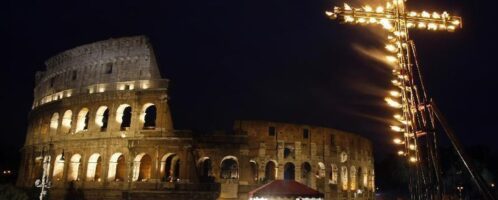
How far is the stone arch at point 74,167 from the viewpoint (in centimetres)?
3150

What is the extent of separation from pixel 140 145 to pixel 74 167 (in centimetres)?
677

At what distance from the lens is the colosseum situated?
28.5 meters

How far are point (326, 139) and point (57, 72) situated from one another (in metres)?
23.9

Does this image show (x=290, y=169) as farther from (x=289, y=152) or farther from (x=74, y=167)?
(x=74, y=167)

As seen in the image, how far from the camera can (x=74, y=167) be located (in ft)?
105

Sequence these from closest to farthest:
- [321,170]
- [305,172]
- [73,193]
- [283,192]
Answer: [283,192], [73,193], [321,170], [305,172]

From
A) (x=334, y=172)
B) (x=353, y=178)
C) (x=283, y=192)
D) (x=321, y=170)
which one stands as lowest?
(x=283, y=192)

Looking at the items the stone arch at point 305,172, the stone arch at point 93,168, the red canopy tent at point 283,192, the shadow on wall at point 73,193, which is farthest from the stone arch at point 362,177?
the shadow on wall at point 73,193

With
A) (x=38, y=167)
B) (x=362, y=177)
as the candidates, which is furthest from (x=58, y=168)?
(x=362, y=177)

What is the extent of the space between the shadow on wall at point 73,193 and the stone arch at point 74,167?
0.98 m

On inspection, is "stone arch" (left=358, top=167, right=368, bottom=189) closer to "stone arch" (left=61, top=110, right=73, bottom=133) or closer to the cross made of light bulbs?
"stone arch" (left=61, top=110, right=73, bottom=133)

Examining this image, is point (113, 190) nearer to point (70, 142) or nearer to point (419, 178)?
point (70, 142)

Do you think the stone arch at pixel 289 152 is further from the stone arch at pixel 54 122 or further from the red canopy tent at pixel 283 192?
Result: the stone arch at pixel 54 122

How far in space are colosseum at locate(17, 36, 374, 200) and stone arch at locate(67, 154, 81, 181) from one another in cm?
7
